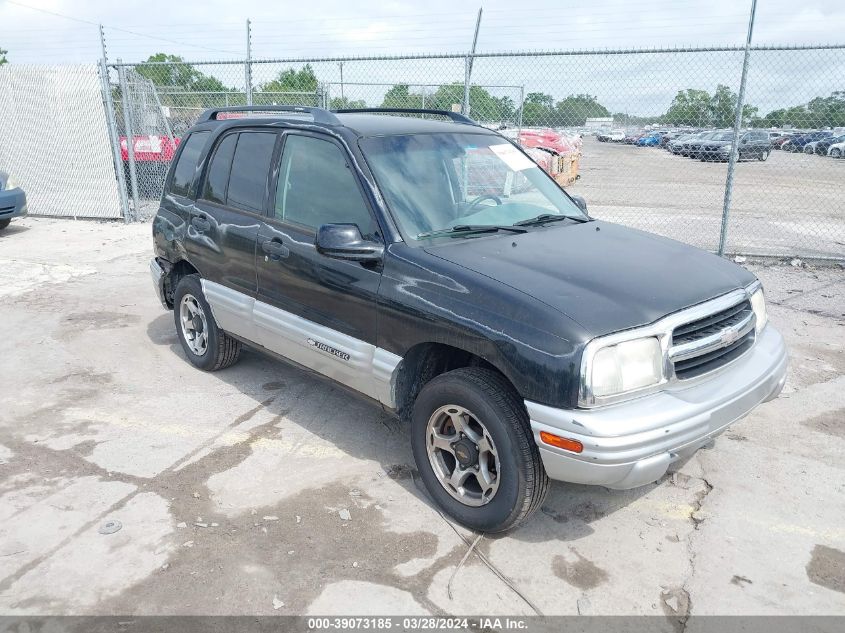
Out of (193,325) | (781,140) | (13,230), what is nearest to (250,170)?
(193,325)

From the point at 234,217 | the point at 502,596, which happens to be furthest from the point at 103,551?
the point at 234,217

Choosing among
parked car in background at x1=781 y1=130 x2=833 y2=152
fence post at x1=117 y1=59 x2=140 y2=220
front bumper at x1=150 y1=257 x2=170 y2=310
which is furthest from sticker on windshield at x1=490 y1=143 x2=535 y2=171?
fence post at x1=117 y1=59 x2=140 y2=220

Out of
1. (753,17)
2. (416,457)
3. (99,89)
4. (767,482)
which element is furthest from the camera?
(99,89)

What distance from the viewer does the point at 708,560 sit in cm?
317

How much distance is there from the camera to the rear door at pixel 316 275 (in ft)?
12.0

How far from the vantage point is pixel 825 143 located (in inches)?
440

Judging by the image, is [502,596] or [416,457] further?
[416,457]

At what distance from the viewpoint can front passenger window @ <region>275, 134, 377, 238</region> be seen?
3.75m

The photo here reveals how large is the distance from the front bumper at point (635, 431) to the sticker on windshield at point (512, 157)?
6.48 ft

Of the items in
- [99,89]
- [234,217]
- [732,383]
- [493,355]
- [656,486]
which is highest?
[99,89]

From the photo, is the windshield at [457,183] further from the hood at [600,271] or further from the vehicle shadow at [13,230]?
the vehicle shadow at [13,230]

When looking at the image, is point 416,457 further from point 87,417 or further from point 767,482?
point 87,417

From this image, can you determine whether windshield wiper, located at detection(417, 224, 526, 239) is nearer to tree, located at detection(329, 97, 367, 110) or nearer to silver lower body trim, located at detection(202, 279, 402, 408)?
silver lower body trim, located at detection(202, 279, 402, 408)

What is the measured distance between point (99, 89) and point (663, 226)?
391 inches
